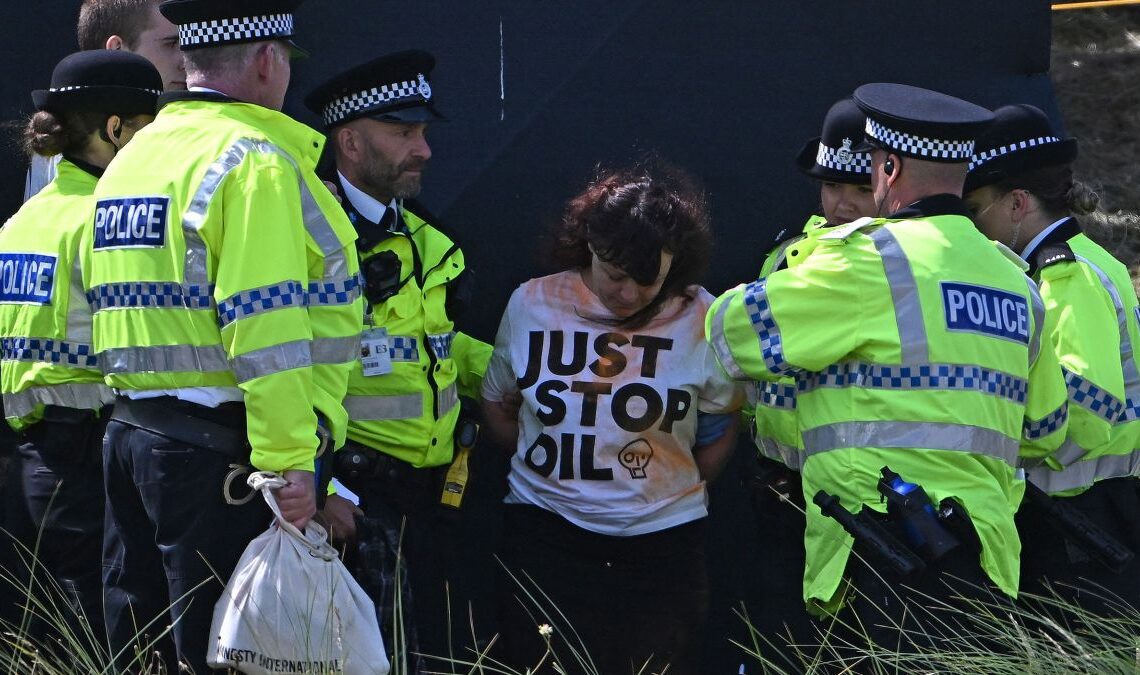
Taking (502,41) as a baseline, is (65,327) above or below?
below

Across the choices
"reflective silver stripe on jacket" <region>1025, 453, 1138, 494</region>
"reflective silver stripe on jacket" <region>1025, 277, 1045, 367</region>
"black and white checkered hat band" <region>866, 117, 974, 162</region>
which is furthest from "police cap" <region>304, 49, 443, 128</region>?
"reflective silver stripe on jacket" <region>1025, 453, 1138, 494</region>

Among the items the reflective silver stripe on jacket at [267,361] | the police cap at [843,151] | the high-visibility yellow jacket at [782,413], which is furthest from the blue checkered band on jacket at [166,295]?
the police cap at [843,151]

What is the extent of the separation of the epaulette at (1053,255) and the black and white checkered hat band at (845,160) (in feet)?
1.85

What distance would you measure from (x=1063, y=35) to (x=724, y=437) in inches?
128

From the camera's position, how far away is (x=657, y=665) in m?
3.89

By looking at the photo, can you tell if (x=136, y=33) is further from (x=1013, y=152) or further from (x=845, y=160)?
(x=1013, y=152)

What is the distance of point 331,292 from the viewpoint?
129 inches

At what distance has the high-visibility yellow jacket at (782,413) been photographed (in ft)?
11.5

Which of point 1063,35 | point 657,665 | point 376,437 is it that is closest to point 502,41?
point 376,437

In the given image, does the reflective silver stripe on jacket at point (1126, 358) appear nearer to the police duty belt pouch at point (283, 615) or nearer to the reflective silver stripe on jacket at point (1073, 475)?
the reflective silver stripe on jacket at point (1073, 475)

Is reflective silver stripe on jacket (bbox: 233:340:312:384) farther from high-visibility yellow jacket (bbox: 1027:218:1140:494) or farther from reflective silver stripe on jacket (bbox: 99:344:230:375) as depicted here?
high-visibility yellow jacket (bbox: 1027:218:1140:494)

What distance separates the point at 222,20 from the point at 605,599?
1.88 m

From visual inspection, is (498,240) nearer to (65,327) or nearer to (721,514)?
(721,514)

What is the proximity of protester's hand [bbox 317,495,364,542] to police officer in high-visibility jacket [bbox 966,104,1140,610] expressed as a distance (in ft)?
6.25
